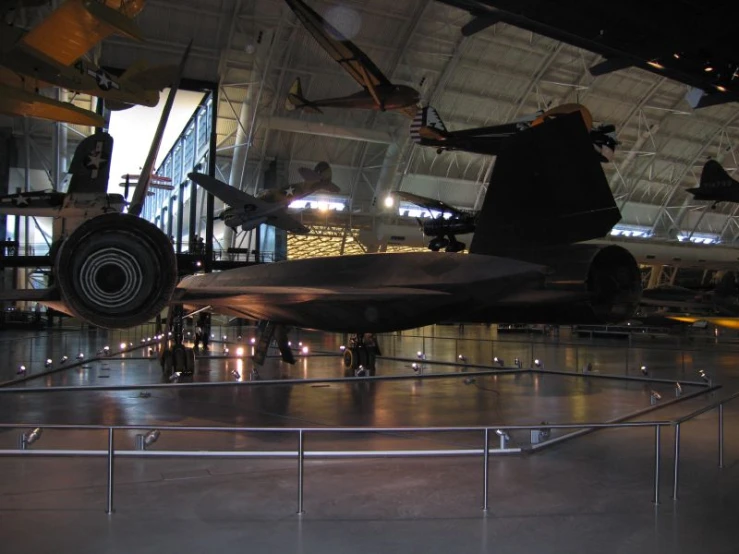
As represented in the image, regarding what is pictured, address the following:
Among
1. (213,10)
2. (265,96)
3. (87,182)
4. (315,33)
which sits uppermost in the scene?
(213,10)

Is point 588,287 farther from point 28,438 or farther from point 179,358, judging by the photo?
point 179,358

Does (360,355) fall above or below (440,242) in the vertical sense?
below

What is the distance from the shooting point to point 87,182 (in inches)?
661

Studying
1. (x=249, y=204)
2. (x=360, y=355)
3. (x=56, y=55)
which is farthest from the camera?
(x=249, y=204)

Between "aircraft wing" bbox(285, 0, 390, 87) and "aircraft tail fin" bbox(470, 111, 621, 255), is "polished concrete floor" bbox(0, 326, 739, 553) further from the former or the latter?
"aircraft wing" bbox(285, 0, 390, 87)

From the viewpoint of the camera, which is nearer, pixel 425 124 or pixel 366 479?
pixel 366 479

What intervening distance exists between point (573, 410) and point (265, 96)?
23.3 m

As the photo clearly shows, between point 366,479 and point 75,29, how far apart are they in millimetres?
10077

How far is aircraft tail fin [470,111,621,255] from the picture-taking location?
25.3 feet

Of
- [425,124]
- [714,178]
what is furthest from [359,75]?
[714,178]

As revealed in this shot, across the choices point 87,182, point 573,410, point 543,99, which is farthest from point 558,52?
point 573,410

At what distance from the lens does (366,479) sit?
4.97 m

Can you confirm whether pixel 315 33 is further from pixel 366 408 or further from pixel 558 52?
pixel 558 52

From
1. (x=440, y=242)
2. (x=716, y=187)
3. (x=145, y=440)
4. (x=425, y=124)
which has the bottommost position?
(x=145, y=440)
